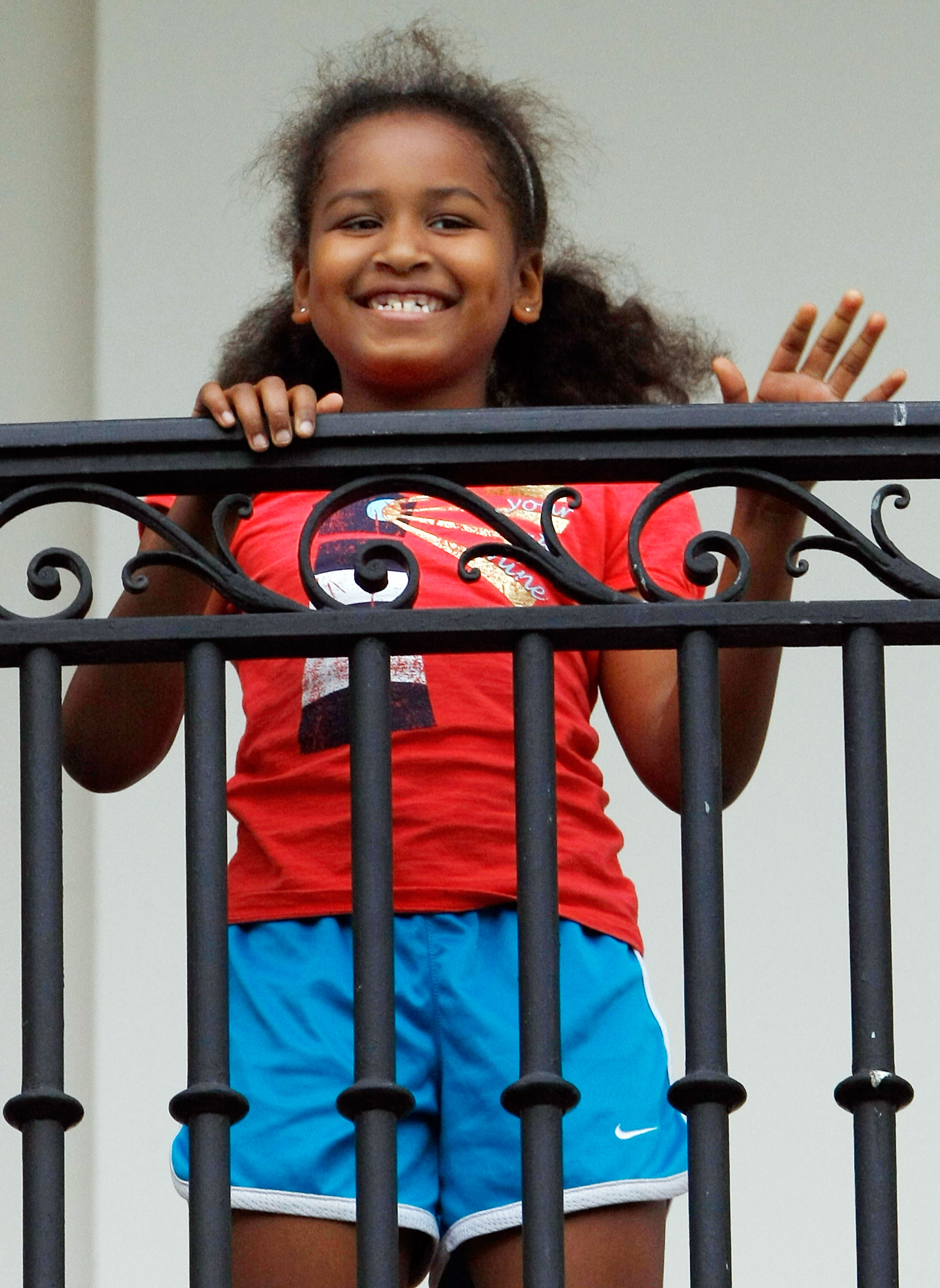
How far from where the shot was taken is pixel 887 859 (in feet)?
6.75

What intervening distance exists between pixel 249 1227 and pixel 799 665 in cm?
197

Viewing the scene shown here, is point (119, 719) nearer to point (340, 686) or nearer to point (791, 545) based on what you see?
point (340, 686)

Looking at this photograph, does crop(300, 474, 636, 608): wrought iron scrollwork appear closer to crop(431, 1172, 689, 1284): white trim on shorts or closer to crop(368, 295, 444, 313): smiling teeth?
crop(431, 1172, 689, 1284): white trim on shorts

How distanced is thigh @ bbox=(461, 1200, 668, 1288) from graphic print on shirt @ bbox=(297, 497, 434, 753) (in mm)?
524

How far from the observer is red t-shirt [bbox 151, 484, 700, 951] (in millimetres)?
2504

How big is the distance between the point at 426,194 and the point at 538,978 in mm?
1217

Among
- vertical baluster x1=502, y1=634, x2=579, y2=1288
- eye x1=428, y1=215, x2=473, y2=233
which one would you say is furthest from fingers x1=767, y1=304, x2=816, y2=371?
eye x1=428, y1=215, x2=473, y2=233

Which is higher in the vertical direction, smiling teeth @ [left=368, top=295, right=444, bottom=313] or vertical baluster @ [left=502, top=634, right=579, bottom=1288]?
smiling teeth @ [left=368, top=295, right=444, bottom=313]

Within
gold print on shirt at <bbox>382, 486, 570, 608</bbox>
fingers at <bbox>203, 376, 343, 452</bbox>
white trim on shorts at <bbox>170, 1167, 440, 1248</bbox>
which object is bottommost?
white trim on shorts at <bbox>170, 1167, 440, 1248</bbox>

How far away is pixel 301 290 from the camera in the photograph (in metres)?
3.10

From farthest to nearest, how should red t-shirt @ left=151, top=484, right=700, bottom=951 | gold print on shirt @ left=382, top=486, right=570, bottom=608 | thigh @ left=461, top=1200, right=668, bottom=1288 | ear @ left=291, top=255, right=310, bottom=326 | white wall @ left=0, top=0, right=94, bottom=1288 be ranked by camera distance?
white wall @ left=0, top=0, right=94, bottom=1288
ear @ left=291, top=255, right=310, bottom=326
gold print on shirt @ left=382, top=486, right=570, bottom=608
red t-shirt @ left=151, top=484, right=700, bottom=951
thigh @ left=461, top=1200, right=668, bottom=1288

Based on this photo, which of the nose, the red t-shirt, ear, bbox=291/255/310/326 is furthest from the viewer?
ear, bbox=291/255/310/326

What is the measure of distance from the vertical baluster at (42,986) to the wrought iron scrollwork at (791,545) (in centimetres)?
50

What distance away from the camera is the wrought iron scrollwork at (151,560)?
201 cm
